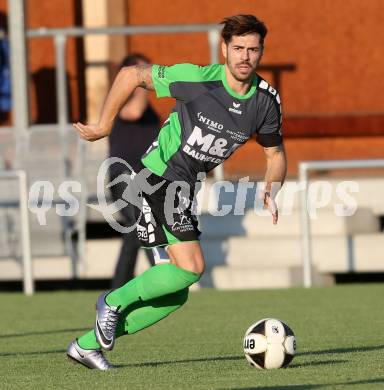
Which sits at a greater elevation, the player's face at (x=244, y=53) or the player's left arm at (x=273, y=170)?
the player's face at (x=244, y=53)

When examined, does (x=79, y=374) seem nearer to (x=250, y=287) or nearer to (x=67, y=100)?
(x=250, y=287)

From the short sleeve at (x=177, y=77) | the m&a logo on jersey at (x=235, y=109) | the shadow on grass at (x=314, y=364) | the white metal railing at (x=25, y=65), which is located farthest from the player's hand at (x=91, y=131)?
the white metal railing at (x=25, y=65)

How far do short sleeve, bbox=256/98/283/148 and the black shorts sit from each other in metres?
0.50

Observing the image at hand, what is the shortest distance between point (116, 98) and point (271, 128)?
2.90ft

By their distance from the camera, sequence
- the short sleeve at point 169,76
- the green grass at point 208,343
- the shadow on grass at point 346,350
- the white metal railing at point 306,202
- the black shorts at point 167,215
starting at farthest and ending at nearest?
the white metal railing at point 306,202
the shadow on grass at point 346,350
the short sleeve at point 169,76
the black shorts at point 167,215
the green grass at point 208,343

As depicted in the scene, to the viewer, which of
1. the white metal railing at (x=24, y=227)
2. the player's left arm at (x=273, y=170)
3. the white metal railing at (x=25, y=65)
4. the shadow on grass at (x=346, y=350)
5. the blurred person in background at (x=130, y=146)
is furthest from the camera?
the white metal railing at (x=25, y=65)

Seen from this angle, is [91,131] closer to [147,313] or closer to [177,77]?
[177,77]

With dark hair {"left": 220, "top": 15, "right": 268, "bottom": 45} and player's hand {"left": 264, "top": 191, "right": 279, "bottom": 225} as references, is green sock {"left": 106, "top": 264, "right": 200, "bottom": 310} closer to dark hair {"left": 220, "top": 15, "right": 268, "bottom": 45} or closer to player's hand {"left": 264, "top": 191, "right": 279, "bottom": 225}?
player's hand {"left": 264, "top": 191, "right": 279, "bottom": 225}

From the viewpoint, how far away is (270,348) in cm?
728

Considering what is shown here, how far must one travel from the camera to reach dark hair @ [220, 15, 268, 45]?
7.34 metres

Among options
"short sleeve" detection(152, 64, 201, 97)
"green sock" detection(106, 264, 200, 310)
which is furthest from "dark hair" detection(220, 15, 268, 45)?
"green sock" detection(106, 264, 200, 310)

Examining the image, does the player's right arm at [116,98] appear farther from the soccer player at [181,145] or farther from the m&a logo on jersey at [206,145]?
the m&a logo on jersey at [206,145]

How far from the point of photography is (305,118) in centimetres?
1587

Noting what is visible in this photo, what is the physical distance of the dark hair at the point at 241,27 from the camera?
289 inches
